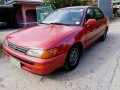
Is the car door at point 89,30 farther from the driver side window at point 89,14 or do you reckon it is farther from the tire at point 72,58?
the tire at point 72,58

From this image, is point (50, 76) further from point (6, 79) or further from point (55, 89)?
point (6, 79)

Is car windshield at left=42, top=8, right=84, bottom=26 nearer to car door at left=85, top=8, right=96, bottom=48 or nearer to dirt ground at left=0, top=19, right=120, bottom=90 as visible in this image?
car door at left=85, top=8, right=96, bottom=48

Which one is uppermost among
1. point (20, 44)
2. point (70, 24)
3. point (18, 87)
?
point (70, 24)

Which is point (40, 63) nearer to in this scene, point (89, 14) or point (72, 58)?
point (72, 58)

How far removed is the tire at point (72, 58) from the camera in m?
3.76

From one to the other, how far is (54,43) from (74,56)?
3.01ft

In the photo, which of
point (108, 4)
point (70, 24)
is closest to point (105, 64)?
Result: point (70, 24)

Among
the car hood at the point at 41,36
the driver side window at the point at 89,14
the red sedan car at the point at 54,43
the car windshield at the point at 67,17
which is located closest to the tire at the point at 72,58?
the red sedan car at the point at 54,43

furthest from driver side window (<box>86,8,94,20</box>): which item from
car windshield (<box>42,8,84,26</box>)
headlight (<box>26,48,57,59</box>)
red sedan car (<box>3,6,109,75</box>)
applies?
headlight (<box>26,48,57,59</box>)

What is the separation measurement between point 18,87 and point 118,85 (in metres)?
2.04

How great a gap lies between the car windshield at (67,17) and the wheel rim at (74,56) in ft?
2.53

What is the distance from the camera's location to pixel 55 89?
10.7 feet

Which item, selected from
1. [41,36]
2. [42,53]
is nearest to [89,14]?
[41,36]

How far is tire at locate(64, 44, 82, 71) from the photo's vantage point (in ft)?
12.3
